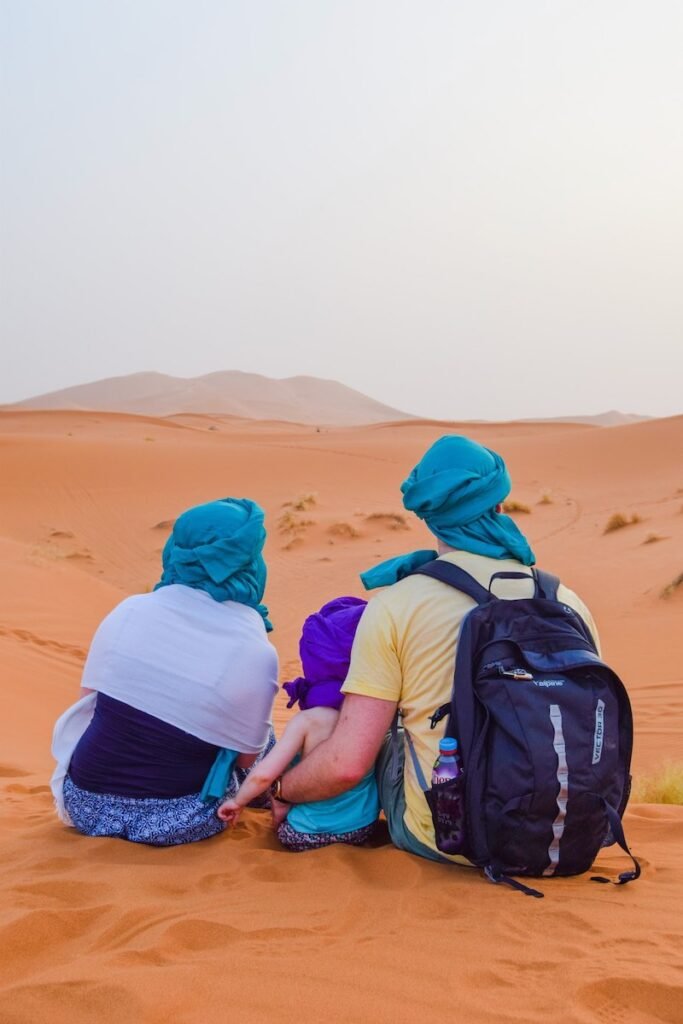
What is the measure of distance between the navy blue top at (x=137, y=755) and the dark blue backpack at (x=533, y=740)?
1.06 m

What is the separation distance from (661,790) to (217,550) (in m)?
3.11

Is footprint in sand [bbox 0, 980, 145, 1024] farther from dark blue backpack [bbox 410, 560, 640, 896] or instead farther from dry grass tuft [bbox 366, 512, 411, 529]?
dry grass tuft [bbox 366, 512, 411, 529]

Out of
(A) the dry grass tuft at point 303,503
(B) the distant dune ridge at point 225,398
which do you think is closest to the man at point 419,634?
(A) the dry grass tuft at point 303,503

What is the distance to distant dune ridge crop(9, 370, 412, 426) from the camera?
15238cm

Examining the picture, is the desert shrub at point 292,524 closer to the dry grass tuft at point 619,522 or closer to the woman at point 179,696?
the dry grass tuft at point 619,522

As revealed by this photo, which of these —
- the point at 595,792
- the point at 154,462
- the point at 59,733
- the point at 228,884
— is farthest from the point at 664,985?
the point at 154,462

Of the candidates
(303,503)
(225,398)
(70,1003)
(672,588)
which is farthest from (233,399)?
(70,1003)

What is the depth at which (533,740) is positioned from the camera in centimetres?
308

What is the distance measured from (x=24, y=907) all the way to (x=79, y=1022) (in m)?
1.02

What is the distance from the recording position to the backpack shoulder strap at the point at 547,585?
3.39 meters

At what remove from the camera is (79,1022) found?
85.1 inches

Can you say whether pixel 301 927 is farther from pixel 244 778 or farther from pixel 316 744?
pixel 244 778

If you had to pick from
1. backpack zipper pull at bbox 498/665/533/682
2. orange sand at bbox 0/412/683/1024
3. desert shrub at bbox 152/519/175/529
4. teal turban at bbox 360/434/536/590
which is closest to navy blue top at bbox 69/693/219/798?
orange sand at bbox 0/412/683/1024

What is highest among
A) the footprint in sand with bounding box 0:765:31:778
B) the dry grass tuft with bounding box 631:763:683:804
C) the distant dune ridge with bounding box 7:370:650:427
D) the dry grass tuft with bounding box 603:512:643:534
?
the distant dune ridge with bounding box 7:370:650:427
